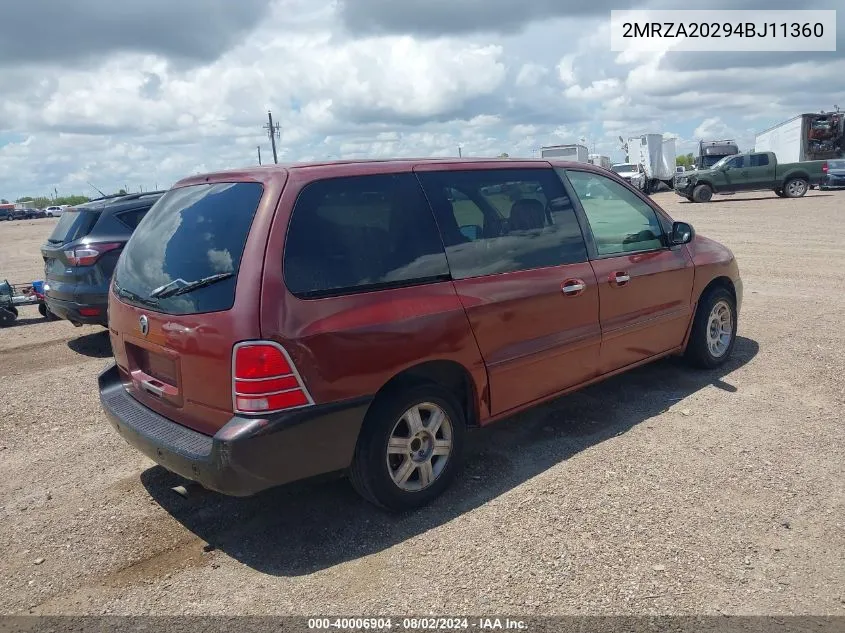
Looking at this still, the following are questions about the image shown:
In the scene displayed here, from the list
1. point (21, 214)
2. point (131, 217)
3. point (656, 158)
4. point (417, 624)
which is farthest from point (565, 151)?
point (21, 214)

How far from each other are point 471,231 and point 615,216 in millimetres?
1492

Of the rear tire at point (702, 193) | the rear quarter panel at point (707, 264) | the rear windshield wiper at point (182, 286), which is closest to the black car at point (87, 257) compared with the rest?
the rear windshield wiper at point (182, 286)

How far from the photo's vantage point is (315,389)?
3109 millimetres

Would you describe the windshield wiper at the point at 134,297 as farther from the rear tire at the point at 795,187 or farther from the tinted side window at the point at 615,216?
the rear tire at the point at 795,187

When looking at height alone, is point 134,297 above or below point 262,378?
above

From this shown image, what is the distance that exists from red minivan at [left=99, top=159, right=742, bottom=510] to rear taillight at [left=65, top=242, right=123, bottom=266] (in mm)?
3458

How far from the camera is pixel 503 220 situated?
13.5ft

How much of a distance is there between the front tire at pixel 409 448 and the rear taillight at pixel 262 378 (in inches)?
20.0

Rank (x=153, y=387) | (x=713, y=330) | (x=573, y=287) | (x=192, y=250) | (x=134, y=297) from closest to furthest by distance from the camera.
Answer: (x=192, y=250)
(x=153, y=387)
(x=134, y=297)
(x=573, y=287)
(x=713, y=330)

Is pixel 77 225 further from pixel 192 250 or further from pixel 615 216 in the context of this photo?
pixel 615 216

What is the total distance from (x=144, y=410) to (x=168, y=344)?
0.53 m

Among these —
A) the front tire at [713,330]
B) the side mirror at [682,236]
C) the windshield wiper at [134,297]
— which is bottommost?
the front tire at [713,330]

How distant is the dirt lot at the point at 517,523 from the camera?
294 cm

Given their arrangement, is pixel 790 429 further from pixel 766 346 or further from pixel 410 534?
pixel 410 534
